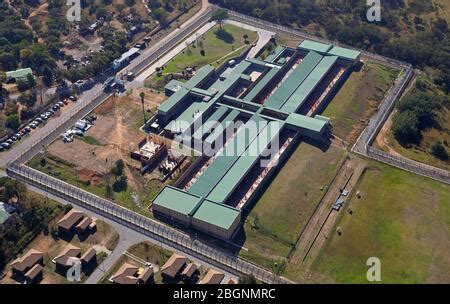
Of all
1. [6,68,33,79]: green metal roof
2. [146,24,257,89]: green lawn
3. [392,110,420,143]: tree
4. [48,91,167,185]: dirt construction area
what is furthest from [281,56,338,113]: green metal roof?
[6,68,33,79]: green metal roof

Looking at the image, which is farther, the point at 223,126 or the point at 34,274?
the point at 223,126

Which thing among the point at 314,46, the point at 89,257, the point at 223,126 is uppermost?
the point at 314,46

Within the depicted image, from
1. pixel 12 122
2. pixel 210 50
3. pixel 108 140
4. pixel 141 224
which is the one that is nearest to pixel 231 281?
pixel 141 224

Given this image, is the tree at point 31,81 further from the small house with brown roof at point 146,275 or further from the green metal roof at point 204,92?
the small house with brown roof at point 146,275

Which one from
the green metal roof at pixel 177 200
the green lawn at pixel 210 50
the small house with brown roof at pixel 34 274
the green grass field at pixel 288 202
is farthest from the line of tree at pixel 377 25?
the small house with brown roof at pixel 34 274

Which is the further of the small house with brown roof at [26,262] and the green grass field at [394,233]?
the green grass field at [394,233]

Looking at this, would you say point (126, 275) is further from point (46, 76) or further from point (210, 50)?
point (210, 50)
